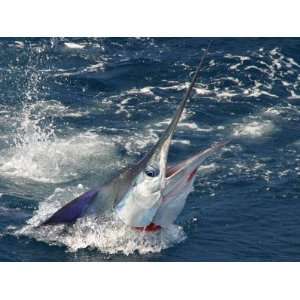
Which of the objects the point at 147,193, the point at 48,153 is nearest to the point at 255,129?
the point at 48,153

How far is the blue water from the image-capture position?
37.3 m

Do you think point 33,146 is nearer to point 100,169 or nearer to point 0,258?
point 100,169

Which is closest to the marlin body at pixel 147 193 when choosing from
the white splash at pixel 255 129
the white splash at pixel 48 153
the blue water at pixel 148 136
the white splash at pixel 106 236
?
the white splash at pixel 106 236

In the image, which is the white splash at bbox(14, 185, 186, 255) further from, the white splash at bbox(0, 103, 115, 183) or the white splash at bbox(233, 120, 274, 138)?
the white splash at bbox(233, 120, 274, 138)

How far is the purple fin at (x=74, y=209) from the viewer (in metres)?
34.8

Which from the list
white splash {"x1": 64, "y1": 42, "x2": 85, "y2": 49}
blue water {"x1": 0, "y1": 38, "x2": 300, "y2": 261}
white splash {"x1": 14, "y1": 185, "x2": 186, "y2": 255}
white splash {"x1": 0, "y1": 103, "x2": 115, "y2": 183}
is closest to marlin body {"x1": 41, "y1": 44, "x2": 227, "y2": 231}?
white splash {"x1": 14, "y1": 185, "x2": 186, "y2": 255}

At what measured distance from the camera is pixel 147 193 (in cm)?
3216

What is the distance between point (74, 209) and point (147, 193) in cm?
423

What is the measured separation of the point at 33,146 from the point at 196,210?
14019mm

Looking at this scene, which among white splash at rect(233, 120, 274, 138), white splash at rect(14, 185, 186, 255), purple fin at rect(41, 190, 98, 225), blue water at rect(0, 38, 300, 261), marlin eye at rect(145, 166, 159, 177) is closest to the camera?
marlin eye at rect(145, 166, 159, 177)

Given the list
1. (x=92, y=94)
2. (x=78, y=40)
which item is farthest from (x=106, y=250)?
(x=78, y=40)

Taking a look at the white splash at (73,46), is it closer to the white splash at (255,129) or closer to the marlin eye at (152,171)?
the white splash at (255,129)

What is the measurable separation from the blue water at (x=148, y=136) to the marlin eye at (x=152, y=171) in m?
4.28

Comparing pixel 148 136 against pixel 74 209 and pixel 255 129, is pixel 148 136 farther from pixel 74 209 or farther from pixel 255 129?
pixel 74 209
